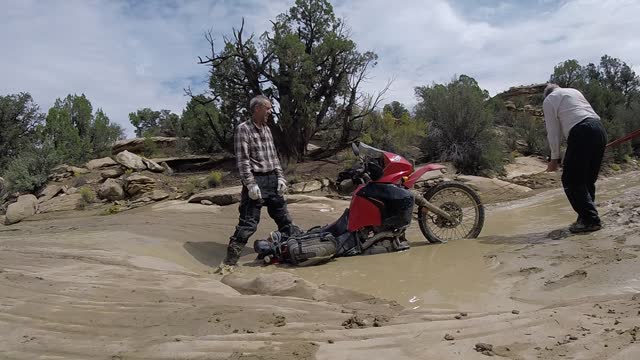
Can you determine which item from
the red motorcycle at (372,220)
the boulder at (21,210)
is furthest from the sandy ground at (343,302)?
the boulder at (21,210)

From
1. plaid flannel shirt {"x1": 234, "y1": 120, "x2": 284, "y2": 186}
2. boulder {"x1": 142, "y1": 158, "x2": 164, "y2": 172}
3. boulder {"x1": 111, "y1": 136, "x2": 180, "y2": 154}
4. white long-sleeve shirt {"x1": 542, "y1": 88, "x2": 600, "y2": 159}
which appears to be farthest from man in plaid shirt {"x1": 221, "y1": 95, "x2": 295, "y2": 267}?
boulder {"x1": 111, "y1": 136, "x2": 180, "y2": 154}

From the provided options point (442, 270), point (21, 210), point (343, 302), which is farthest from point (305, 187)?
point (343, 302)

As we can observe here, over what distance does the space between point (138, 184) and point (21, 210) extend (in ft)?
10.1

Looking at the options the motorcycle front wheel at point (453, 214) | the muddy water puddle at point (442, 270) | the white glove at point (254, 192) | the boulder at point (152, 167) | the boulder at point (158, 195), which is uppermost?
the boulder at point (152, 167)

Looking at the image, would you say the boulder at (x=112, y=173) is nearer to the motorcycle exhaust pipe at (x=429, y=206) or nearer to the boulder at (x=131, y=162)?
the boulder at (x=131, y=162)

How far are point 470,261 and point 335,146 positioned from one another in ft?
51.5

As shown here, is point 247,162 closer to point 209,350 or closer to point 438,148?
point 209,350

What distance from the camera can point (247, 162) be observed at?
235 inches

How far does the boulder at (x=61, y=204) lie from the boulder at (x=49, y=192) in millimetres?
534

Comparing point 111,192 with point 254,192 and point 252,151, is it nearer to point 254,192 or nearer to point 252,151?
point 252,151

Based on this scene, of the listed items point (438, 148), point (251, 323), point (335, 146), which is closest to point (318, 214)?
point (251, 323)

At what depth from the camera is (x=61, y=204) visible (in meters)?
14.3

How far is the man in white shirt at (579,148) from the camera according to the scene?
18.2 feet

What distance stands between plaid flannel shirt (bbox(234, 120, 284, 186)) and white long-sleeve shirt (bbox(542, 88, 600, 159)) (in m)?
3.20
